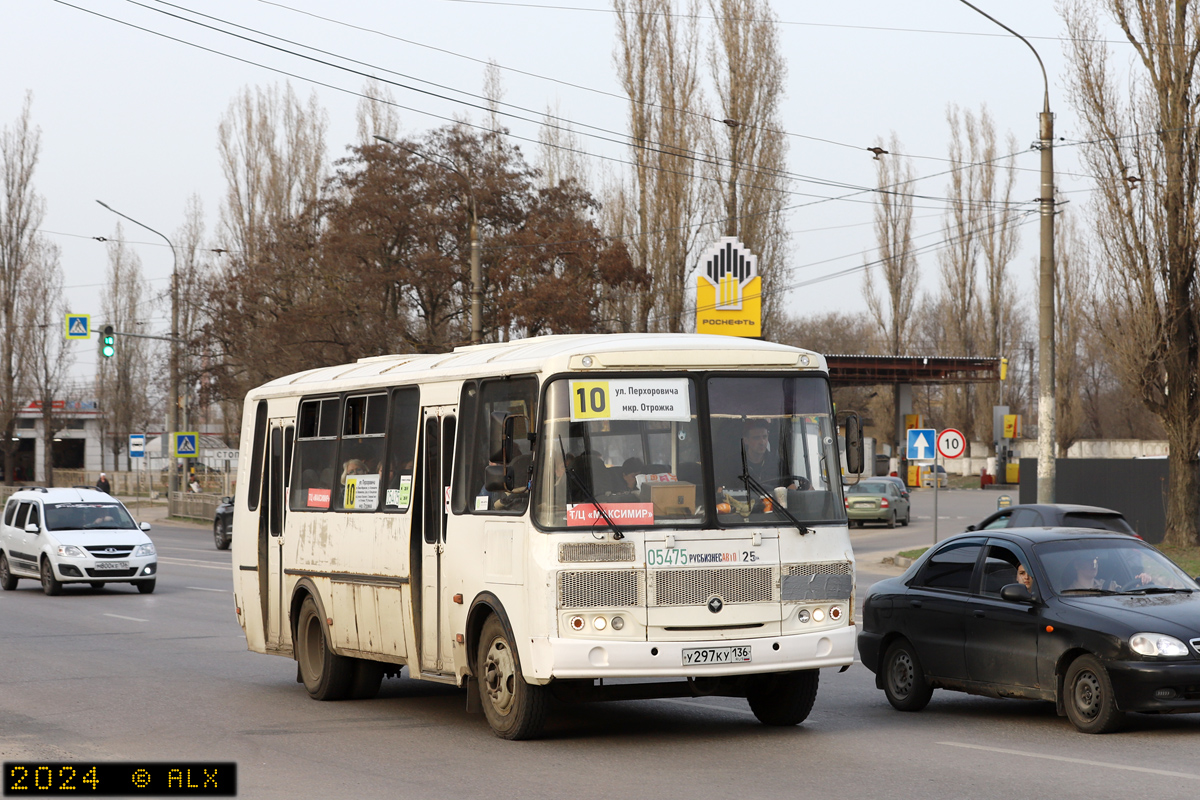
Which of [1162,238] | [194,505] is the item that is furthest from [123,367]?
[1162,238]

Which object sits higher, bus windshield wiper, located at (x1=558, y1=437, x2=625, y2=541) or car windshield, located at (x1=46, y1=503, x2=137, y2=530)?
bus windshield wiper, located at (x1=558, y1=437, x2=625, y2=541)

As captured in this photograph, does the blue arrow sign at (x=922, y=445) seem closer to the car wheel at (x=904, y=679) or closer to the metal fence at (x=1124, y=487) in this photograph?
the metal fence at (x=1124, y=487)

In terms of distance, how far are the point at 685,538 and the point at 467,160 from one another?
132ft

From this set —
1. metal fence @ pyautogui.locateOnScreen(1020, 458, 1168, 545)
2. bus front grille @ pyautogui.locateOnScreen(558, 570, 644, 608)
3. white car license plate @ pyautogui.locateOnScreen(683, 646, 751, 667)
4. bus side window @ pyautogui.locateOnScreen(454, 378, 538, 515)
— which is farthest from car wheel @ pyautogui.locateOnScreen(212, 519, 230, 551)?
white car license plate @ pyautogui.locateOnScreen(683, 646, 751, 667)

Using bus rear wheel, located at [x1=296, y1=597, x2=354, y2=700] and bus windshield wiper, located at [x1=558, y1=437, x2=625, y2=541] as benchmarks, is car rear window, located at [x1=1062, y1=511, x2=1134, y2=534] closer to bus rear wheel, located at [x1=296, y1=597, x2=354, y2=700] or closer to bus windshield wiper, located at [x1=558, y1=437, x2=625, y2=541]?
bus rear wheel, located at [x1=296, y1=597, x2=354, y2=700]

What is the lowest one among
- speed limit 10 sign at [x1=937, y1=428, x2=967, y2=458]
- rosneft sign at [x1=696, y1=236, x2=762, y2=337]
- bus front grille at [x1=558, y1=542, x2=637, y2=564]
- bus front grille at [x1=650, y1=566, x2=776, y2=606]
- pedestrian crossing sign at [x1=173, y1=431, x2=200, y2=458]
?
bus front grille at [x1=650, y1=566, x2=776, y2=606]

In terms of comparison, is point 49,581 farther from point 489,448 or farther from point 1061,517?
point 489,448

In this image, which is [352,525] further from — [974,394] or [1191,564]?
[974,394]

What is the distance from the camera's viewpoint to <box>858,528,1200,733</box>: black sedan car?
32.4 ft

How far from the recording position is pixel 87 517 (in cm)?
2697

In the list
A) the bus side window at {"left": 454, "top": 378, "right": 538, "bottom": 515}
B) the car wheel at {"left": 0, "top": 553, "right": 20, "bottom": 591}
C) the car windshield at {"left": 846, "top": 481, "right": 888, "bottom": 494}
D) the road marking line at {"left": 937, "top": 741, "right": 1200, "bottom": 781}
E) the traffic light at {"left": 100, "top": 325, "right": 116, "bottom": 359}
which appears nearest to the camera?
the road marking line at {"left": 937, "top": 741, "right": 1200, "bottom": 781}

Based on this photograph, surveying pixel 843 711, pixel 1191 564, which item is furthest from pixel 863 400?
pixel 843 711

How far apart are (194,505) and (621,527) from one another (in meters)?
49.1

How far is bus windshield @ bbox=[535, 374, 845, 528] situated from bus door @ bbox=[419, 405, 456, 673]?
140cm
